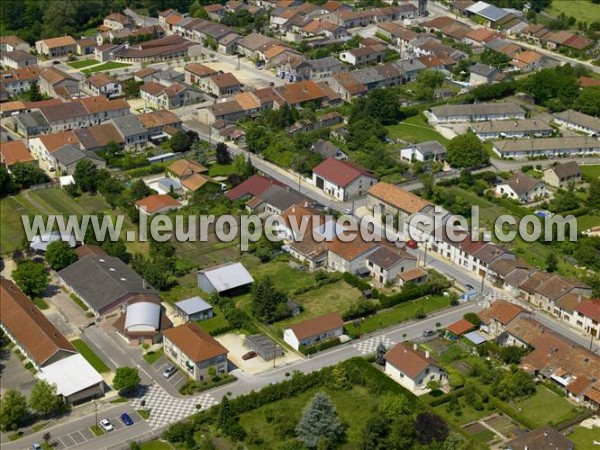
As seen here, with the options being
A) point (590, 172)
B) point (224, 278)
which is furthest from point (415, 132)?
point (224, 278)

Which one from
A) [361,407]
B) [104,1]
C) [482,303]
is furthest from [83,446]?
[104,1]

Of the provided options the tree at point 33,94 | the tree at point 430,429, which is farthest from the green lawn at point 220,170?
the tree at point 430,429

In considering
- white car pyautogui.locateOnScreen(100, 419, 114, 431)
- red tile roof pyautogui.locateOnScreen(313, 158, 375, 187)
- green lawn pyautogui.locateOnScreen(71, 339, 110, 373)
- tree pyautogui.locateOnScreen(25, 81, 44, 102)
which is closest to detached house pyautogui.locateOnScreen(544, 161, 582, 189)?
red tile roof pyautogui.locateOnScreen(313, 158, 375, 187)

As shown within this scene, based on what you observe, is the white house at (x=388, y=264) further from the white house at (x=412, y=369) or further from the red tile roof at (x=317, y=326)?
the white house at (x=412, y=369)

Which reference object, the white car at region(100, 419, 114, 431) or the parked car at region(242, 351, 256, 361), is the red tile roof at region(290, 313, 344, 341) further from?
the white car at region(100, 419, 114, 431)

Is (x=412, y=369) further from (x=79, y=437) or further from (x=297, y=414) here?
(x=79, y=437)

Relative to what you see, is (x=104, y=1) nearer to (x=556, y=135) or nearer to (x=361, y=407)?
(x=556, y=135)
